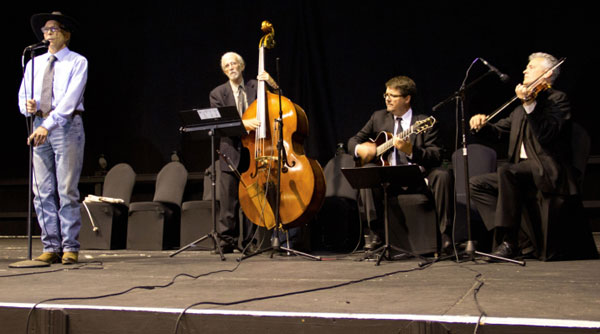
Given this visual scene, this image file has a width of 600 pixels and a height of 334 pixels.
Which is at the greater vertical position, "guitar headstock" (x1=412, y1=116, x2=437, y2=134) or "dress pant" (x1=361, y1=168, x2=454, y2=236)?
"guitar headstock" (x1=412, y1=116, x2=437, y2=134)

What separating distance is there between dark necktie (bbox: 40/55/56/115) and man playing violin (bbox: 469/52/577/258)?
8.61 ft

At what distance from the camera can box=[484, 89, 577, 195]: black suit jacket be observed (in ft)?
11.4

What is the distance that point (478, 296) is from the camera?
6.65ft

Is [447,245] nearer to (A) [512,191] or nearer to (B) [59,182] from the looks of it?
(A) [512,191]

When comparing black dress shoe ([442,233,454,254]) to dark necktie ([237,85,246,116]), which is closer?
black dress shoe ([442,233,454,254])

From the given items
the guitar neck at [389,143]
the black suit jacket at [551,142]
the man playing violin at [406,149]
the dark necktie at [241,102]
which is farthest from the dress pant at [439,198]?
the dark necktie at [241,102]

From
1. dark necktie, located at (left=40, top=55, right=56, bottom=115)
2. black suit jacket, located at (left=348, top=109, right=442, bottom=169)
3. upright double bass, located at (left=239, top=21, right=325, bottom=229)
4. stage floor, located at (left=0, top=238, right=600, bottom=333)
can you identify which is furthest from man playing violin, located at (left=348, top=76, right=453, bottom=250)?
dark necktie, located at (left=40, top=55, right=56, bottom=115)

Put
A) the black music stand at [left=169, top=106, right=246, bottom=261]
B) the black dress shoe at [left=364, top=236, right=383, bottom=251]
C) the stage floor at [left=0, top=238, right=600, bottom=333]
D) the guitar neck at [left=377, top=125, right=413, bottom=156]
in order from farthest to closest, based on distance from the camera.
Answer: the black dress shoe at [left=364, top=236, right=383, bottom=251] → the black music stand at [left=169, top=106, right=246, bottom=261] → the guitar neck at [left=377, top=125, right=413, bottom=156] → the stage floor at [left=0, top=238, right=600, bottom=333]

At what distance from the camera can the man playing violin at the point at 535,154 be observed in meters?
3.49

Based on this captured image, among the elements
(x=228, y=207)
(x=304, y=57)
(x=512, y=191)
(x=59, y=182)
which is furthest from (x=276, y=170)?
(x=304, y=57)

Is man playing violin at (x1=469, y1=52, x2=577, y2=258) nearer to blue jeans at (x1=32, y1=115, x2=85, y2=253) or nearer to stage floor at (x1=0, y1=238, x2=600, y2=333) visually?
stage floor at (x1=0, y1=238, x2=600, y2=333)

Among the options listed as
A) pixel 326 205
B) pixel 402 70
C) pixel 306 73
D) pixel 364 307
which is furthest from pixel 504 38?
pixel 364 307

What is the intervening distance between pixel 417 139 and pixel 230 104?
57.0 inches

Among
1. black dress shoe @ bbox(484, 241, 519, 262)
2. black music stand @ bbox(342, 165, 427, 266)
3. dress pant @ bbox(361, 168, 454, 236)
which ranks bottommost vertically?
black dress shoe @ bbox(484, 241, 519, 262)
